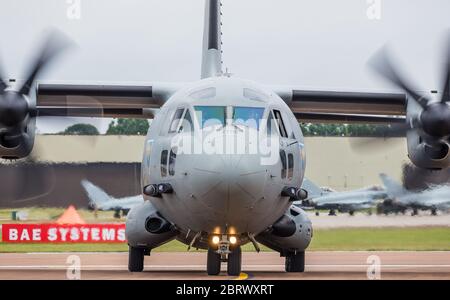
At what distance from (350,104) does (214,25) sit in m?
3.14

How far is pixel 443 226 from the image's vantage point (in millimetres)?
19516

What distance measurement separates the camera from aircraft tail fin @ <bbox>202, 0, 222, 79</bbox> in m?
16.7

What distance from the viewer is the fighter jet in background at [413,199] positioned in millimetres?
18188

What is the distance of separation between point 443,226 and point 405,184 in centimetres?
216

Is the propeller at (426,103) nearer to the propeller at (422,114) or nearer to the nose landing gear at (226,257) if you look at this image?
the propeller at (422,114)

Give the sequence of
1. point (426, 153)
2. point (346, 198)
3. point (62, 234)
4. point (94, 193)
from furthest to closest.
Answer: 1. point (346, 198)
2. point (62, 234)
3. point (94, 193)
4. point (426, 153)

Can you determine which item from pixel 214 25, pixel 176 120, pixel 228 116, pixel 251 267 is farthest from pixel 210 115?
pixel 251 267

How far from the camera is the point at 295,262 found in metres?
15.0

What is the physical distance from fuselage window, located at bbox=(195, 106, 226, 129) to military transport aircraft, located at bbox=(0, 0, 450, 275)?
0.02 m

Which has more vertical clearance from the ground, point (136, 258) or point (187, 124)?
point (187, 124)

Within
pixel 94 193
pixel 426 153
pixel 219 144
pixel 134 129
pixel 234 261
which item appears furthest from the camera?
pixel 134 129

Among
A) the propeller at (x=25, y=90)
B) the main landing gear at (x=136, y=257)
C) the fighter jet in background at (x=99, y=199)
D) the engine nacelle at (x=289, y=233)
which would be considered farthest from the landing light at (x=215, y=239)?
the fighter jet in background at (x=99, y=199)

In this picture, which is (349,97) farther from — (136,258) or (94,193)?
(94,193)
